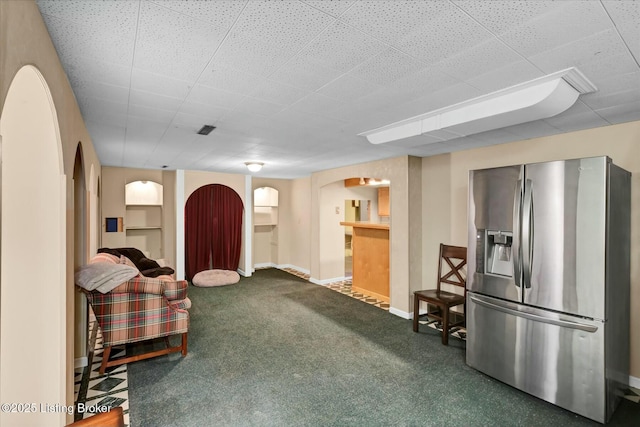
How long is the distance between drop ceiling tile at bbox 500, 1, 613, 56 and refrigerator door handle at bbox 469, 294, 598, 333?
6.35 feet

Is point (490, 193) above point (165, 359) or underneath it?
above

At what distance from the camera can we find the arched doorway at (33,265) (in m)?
1.74

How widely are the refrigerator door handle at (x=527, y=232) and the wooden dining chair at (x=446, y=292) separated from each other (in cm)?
116

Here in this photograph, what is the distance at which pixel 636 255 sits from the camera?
273cm

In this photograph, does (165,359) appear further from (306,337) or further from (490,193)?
(490,193)

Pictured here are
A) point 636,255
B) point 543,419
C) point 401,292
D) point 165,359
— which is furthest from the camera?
point 401,292

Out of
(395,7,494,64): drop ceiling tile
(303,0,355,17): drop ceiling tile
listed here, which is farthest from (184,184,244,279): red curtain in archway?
(303,0,355,17): drop ceiling tile

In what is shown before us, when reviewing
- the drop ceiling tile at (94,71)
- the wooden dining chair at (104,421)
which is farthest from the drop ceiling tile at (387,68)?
the wooden dining chair at (104,421)

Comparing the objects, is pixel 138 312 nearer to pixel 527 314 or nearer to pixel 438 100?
pixel 438 100

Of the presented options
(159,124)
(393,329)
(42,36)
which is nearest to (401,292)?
(393,329)

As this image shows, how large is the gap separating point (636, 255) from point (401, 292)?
2.48 meters

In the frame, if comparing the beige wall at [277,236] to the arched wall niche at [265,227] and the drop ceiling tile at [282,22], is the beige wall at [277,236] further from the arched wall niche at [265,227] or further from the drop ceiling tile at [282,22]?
the drop ceiling tile at [282,22]

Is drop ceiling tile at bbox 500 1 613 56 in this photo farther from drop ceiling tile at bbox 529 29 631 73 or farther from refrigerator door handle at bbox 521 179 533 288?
refrigerator door handle at bbox 521 179 533 288

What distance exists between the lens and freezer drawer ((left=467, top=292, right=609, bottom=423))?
2240mm
